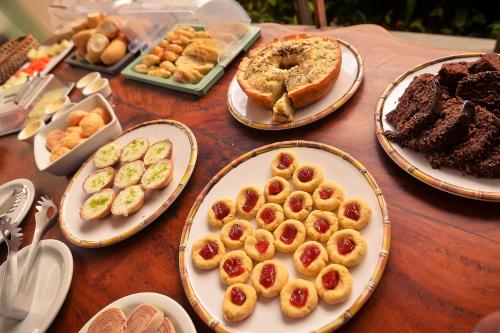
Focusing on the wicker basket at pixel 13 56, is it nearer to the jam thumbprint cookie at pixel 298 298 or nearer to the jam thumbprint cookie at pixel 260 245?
the jam thumbprint cookie at pixel 260 245

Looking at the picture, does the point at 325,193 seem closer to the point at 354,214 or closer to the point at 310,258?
the point at 354,214

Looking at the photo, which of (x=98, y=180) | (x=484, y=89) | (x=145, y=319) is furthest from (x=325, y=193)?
(x=98, y=180)

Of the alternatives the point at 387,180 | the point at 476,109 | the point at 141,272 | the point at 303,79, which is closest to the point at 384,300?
the point at 387,180

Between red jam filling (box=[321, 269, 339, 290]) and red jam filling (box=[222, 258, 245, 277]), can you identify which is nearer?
red jam filling (box=[321, 269, 339, 290])

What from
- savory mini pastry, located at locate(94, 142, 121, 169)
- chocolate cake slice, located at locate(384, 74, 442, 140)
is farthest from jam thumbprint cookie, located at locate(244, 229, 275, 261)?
savory mini pastry, located at locate(94, 142, 121, 169)

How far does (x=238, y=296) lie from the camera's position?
151 centimetres

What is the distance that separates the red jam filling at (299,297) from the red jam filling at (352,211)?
40 cm

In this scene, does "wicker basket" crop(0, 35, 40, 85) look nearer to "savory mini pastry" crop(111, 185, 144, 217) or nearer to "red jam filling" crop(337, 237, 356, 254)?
"savory mini pastry" crop(111, 185, 144, 217)

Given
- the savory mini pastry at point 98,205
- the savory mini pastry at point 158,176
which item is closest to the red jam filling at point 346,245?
the savory mini pastry at point 158,176

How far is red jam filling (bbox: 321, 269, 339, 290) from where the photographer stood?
1427 millimetres

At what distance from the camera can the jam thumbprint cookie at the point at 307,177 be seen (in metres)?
1.81

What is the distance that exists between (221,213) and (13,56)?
14.1 feet

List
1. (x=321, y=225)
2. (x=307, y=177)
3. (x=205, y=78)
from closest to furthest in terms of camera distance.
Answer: (x=321, y=225)
(x=307, y=177)
(x=205, y=78)

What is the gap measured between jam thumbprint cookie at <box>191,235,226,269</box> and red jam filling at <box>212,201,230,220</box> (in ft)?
0.38
